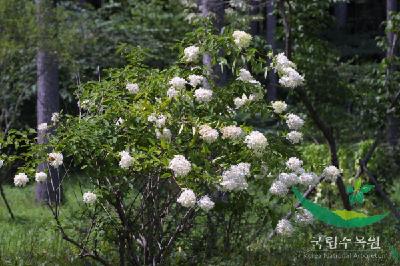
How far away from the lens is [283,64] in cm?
489

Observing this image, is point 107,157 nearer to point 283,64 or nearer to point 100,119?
point 100,119

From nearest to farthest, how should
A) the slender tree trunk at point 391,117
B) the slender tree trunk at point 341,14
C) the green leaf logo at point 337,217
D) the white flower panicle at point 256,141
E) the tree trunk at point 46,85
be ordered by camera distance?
the white flower panicle at point 256,141, the green leaf logo at point 337,217, the slender tree trunk at point 391,117, the tree trunk at point 46,85, the slender tree trunk at point 341,14

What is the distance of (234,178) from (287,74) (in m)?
1.03

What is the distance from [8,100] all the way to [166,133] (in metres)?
7.68

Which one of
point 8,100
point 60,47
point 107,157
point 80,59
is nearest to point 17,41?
point 60,47

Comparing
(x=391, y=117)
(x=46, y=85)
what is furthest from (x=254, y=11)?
(x=391, y=117)

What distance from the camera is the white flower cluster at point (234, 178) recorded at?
4207 millimetres

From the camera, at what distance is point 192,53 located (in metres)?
4.94

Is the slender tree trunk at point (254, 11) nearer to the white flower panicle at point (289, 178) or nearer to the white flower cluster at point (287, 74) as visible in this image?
the white flower cluster at point (287, 74)

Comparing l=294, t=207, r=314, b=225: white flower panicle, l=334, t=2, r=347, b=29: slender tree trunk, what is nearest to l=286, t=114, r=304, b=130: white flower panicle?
l=294, t=207, r=314, b=225: white flower panicle

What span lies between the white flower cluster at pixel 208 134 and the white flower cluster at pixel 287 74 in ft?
2.49

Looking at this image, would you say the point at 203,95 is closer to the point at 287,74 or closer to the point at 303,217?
→ the point at 287,74

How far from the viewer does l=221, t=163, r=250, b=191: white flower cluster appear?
13.8 ft

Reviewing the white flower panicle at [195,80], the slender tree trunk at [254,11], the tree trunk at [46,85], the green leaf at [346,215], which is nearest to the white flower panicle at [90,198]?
the white flower panicle at [195,80]
